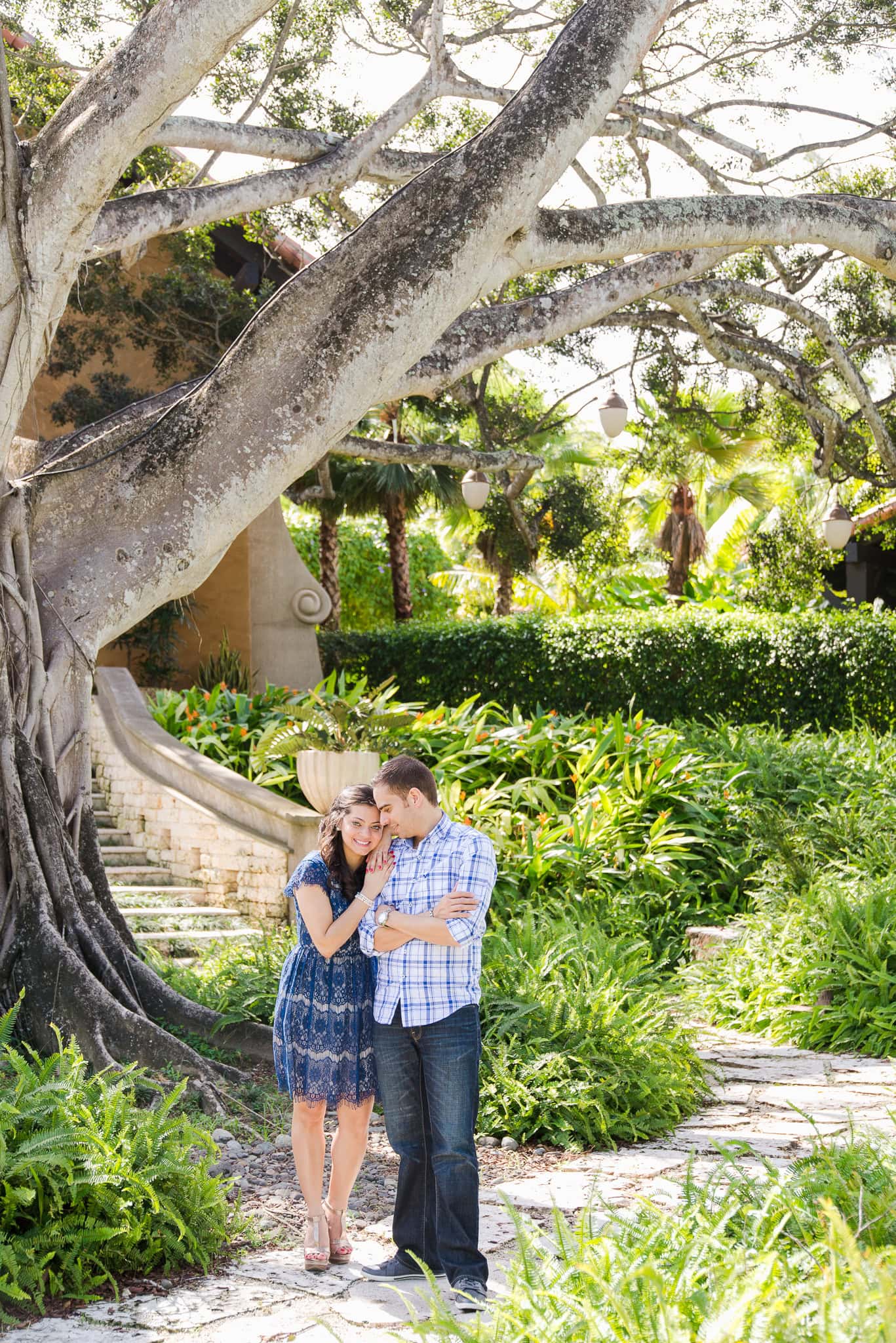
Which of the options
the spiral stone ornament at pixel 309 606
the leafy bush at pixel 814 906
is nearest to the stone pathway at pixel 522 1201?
the leafy bush at pixel 814 906

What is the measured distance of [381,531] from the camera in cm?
3183

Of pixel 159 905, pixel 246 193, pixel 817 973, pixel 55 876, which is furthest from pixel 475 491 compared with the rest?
pixel 55 876

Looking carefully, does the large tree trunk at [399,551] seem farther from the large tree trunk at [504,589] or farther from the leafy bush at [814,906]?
the leafy bush at [814,906]

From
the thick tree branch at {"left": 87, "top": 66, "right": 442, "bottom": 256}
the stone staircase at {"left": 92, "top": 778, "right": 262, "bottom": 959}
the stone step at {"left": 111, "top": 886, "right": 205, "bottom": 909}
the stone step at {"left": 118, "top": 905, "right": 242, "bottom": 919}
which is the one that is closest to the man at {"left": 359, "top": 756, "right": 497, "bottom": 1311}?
the thick tree branch at {"left": 87, "top": 66, "right": 442, "bottom": 256}

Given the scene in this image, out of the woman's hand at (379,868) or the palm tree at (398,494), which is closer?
the woman's hand at (379,868)

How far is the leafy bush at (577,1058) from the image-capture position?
529cm

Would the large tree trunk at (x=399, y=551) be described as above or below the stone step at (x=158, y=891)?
above

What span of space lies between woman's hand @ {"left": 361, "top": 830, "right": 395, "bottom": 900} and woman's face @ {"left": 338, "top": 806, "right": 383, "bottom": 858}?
69 millimetres

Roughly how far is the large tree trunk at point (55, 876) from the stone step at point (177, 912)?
11.0ft

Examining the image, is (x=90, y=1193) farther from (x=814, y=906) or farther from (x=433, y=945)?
(x=814, y=906)

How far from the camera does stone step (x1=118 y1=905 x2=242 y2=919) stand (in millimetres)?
8992

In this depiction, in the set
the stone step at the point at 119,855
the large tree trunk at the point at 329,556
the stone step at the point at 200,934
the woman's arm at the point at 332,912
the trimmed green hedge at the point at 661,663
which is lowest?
the stone step at the point at 200,934

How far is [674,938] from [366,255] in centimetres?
552

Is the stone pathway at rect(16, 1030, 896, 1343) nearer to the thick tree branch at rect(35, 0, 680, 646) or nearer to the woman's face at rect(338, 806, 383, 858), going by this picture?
the woman's face at rect(338, 806, 383, 858)
